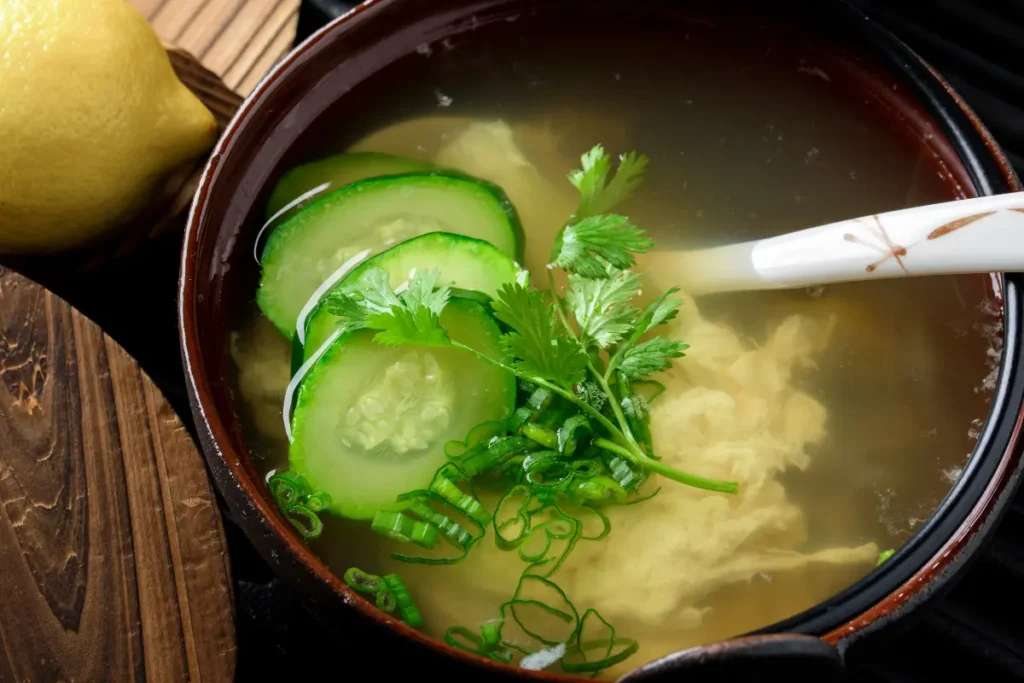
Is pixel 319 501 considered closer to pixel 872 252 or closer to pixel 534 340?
pixel 534 340

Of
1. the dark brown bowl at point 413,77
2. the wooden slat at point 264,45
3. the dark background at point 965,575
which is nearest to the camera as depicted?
the dark brown bowl at point 413,77

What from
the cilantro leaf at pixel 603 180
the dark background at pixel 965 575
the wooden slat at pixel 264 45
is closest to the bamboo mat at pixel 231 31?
the wooden slat at pixel 264 45

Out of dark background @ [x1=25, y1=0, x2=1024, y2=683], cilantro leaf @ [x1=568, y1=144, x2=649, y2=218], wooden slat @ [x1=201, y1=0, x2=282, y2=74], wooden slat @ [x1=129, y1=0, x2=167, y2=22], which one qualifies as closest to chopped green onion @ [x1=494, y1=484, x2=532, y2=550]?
dark background @ [x1=25, y1=0, x2=1024, y2=683]

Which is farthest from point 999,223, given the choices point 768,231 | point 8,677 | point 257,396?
point 8,677

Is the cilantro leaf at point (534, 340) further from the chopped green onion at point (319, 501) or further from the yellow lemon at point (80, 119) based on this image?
the yellow lemon at point (80, 119)

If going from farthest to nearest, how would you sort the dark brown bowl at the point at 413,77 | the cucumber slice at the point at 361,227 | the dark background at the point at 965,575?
the dark background at the point at 965,575 → the cucumber slice at the point at 361,227 → the dark brown bowl at the point at 413,77

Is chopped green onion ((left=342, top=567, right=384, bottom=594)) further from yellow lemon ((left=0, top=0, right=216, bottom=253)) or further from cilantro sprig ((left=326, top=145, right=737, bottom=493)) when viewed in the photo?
yellow lemon ((left=0, top=0, right=216, bottom=253))

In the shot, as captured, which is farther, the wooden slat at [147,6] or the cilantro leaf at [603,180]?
the wooden slat at [147,6]

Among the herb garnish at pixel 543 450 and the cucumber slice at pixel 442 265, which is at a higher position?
the cucumber slice at pixel 442 265
